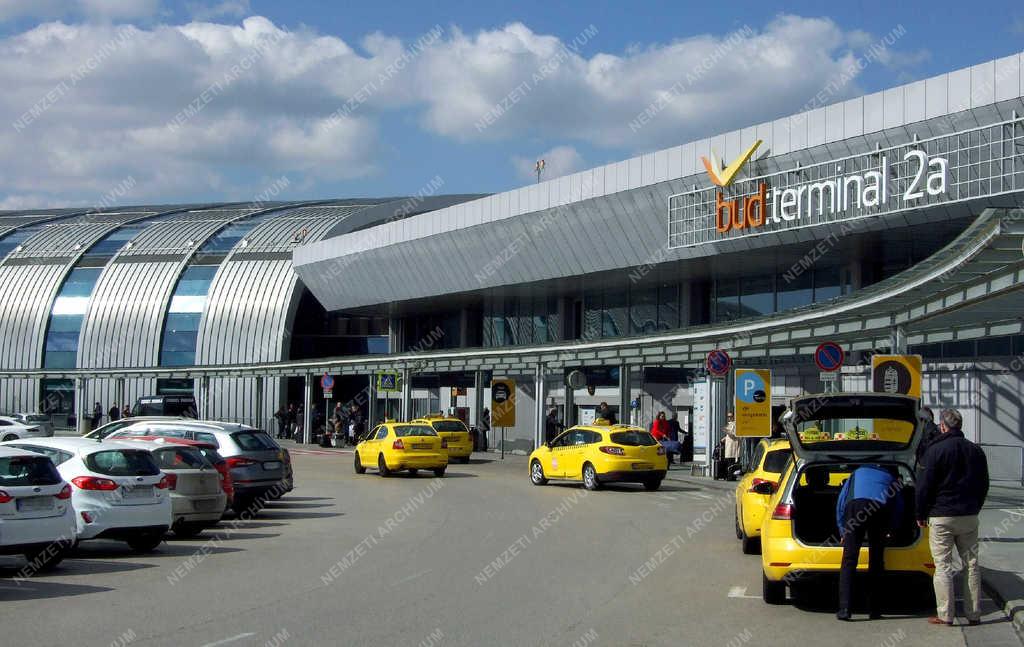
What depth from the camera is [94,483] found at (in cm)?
1472

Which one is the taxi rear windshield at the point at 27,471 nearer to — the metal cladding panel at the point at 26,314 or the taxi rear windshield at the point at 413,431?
the taxi rear windshield at the point at 413,431

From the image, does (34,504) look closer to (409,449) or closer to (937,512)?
(937,512)

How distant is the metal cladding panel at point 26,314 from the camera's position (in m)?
73.4

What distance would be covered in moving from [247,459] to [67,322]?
5729 cm

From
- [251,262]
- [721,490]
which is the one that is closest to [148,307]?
[251,262]

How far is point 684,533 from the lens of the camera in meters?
17.9

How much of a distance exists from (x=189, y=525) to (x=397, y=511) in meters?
5.14

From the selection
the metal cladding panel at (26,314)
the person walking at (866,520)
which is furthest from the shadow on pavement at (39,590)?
the metal cladding panel at (26,314)

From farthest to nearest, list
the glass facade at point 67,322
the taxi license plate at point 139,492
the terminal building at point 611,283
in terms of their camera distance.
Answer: the glass facade at point 67,322 → the terminal building at point 611,283 → the taxi license plate at point 139,492

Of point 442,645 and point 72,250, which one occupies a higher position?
point 72,250

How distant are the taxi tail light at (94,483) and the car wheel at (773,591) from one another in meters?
8.29

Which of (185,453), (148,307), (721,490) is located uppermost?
(148,307)

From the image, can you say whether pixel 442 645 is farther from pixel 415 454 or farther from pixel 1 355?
pixel 1 355

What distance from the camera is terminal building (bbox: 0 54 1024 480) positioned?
26.2 meters
